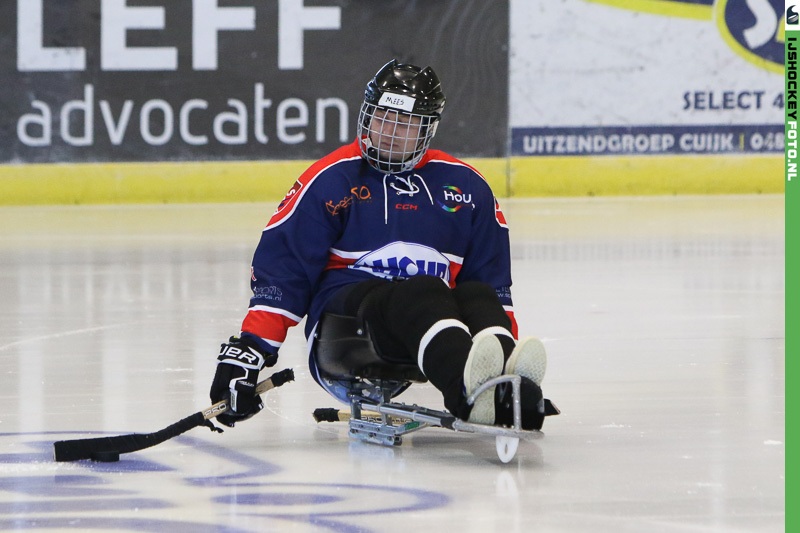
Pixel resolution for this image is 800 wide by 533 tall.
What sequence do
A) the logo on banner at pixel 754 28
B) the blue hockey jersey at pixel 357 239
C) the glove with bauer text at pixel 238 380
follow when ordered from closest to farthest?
the glove with bauer text at pixel 238 380 → the blue hockey jersey at pixel 357 239 → the logo on banner at pixel 754 28

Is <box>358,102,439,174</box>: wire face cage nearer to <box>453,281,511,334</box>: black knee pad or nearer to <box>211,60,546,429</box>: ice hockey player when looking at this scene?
<box>211,60,546,429</box>: ice hockey player

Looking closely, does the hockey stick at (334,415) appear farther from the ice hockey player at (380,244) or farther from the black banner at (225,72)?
the black banner at (225,72)

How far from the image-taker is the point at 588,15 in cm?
1234

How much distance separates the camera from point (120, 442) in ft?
11.1

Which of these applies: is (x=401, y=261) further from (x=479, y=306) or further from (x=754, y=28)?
(x=754, y=28)

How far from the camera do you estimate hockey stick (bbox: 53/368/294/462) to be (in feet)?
11.0

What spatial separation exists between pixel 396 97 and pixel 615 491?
1184 millimetres

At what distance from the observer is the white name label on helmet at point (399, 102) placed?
12.1 feet

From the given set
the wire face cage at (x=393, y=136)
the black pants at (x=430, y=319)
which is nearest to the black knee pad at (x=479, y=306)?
the black pants at (x=430, y=319)

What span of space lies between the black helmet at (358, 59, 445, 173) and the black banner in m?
8.35

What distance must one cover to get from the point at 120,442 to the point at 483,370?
867mm

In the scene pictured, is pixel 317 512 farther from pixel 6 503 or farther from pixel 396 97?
pixel 396 97

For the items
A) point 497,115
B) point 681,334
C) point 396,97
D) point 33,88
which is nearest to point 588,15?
point 497,115

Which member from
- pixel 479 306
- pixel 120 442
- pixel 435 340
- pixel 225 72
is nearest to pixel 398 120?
pixel 479 306
